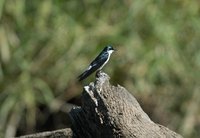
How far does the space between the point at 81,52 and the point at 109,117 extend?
294 centimetres

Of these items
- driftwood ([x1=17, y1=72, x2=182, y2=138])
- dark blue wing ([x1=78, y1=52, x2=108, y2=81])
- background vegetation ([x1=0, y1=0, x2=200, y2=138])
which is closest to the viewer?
driftwood ([x1=17, y1=72, x2=182, y2=138])

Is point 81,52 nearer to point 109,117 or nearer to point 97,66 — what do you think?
point 97,66

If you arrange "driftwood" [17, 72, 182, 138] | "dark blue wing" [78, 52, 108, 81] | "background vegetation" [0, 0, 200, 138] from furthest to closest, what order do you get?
1. "background vegetation" [0, 0, 200, 138]
2. "dark blue wing" [78, 52, 108, 81]
3. "driftwood" [17, 72, 182, 138]

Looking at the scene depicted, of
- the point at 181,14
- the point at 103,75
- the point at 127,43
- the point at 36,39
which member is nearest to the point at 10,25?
the point at 36,39

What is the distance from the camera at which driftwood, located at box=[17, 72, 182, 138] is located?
210 cm

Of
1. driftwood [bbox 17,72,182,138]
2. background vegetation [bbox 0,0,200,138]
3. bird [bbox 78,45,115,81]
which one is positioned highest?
background vegetation [bbox 0,0,200,138]

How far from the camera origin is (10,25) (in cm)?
509

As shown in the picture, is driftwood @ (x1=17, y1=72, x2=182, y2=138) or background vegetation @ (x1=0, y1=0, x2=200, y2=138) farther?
background vegetation @ (x1=0, y1=0, x2=200, y2=138)

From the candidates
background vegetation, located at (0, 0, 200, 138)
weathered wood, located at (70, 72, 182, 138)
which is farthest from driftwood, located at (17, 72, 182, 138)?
background vegetation, located at (0, 0, 200, 138)

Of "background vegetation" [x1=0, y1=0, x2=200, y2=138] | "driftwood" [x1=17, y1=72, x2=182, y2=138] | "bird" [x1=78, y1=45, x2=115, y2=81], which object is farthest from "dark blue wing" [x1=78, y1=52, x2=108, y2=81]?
"background vegetation" [x1=0, y1=0, x2=200, y2=138]

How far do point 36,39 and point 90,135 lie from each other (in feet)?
9.49

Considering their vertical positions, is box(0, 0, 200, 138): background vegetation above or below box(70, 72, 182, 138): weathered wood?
above

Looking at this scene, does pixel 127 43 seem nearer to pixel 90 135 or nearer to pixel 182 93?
pixel 182 93

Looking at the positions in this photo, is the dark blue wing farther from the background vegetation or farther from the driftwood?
the background vegetation
